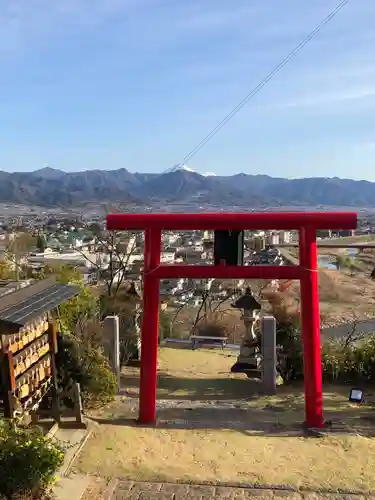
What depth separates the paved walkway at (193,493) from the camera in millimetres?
5734

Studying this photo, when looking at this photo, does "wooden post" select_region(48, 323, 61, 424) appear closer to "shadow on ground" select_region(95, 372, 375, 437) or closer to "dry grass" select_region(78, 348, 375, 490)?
"dry grass" select_region(78, 348, 375, 490)

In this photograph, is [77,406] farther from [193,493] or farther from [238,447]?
[193,493]

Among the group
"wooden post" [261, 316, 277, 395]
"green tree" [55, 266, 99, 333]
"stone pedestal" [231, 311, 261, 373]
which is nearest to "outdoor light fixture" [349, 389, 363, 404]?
"wooden post" [261, 316, 277, 395]

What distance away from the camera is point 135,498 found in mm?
5707

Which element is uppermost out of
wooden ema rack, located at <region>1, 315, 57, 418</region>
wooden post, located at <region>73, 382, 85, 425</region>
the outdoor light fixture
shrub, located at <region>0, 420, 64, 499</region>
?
wooden ema rack, located at <region>1, 315, 57, 418</region>

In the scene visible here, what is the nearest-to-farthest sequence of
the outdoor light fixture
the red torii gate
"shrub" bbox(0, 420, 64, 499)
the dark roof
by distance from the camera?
"shrub" bbox(0, 420, 64, 499)
the dark roof
the red torii gate
the outdoor light fixture

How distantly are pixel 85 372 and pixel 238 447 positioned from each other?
2.85m

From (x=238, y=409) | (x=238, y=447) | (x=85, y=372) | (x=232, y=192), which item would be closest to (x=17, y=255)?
(x=85, y=372)

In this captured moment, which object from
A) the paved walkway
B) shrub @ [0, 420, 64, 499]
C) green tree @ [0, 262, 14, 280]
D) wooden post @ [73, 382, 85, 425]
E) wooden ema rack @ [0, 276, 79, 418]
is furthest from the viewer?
green tree @ [0, 262, 14, 280]

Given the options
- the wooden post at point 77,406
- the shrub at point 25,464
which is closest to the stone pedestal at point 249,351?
the wooden post at point 77,406

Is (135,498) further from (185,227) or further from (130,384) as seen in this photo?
(130,384)

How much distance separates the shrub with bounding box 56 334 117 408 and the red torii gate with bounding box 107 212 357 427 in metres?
0.79

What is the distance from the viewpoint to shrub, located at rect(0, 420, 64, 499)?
5.11m

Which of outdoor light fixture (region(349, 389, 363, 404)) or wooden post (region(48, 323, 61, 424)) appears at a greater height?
wooden post (region(48, 323, 61, 424))
